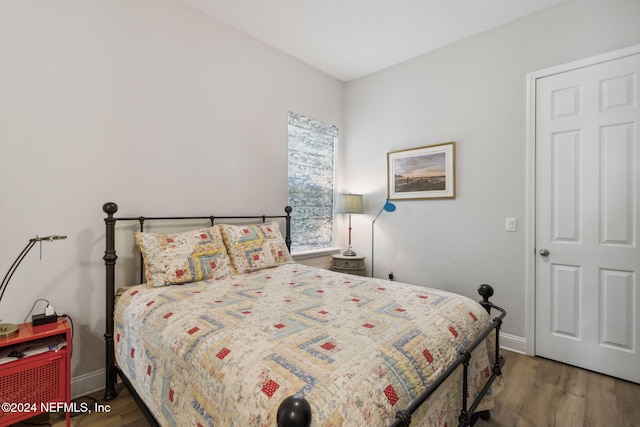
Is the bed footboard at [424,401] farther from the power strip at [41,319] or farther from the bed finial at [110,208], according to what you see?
the bed finial at [110,208]

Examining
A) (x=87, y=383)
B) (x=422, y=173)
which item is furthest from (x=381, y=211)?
(x=87, y=383)

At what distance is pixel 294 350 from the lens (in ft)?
3.51

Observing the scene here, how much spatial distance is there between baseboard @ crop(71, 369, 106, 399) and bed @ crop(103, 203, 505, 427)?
198 mm

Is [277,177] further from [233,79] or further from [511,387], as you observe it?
[511,387]

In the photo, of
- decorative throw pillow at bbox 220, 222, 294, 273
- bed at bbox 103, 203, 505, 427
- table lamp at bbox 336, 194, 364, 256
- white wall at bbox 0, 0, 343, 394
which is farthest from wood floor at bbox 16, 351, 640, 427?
table lamp at bbox 336, 194, 364, 256

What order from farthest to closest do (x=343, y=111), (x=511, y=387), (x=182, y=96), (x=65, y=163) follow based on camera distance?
(x=343, y=111), (x=182, y=96), (x=511, y=387), (x=65, y=163)

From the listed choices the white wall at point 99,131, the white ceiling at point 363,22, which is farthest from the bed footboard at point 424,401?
the white ceiling at point 363,22

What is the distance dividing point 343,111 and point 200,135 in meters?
2.06

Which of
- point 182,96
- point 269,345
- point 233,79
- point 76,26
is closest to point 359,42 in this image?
point 233,79

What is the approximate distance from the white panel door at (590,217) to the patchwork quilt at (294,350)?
130 cm

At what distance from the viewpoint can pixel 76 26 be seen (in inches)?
77.8

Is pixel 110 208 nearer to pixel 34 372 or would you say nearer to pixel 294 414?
pixel 34 372

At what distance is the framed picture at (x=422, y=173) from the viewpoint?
9.99 ft

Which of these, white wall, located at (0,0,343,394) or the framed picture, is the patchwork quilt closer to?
white wall, located at (0,0,343,394)
